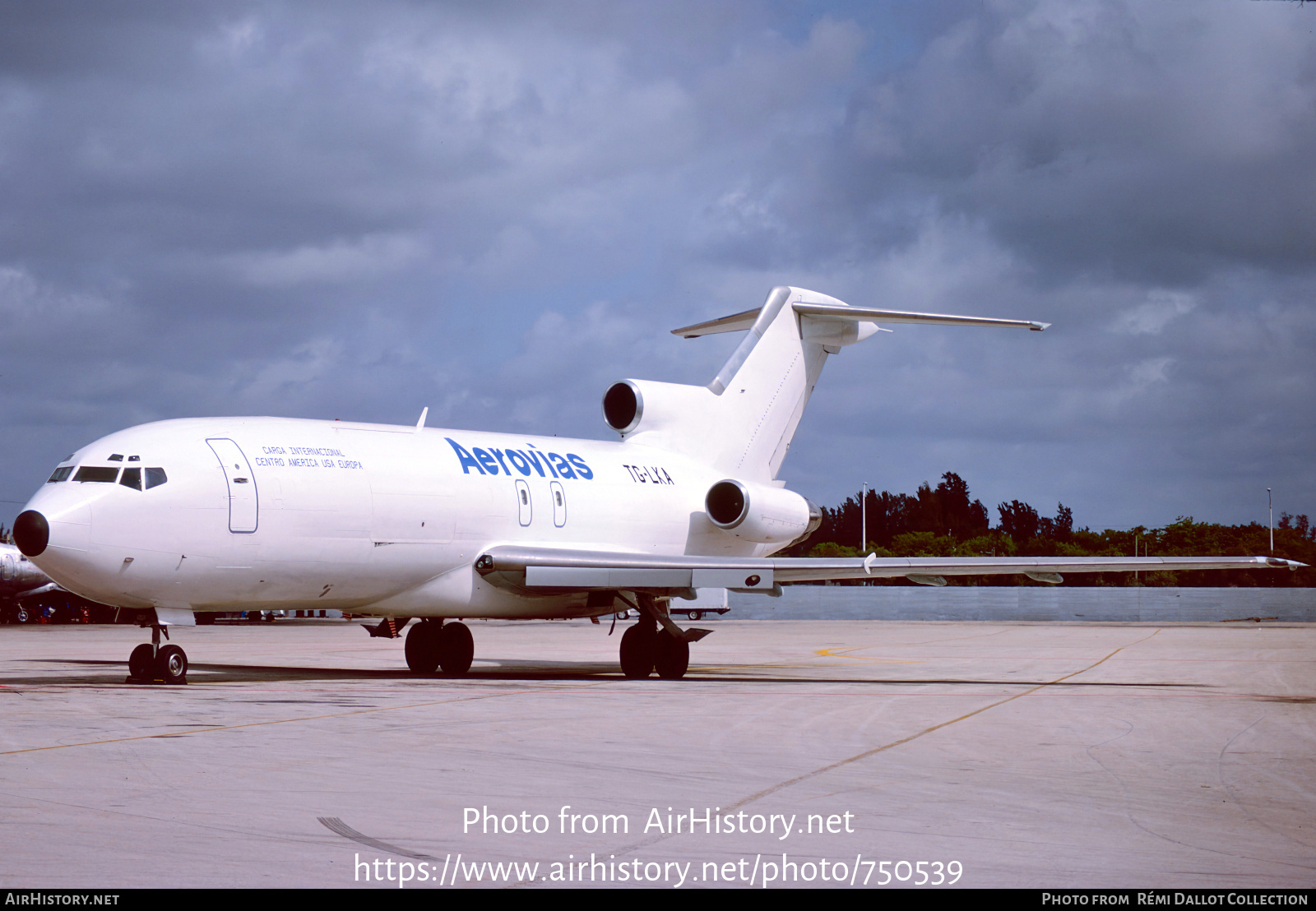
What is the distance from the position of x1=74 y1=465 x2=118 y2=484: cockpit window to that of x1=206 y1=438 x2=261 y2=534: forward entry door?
141 centimetres

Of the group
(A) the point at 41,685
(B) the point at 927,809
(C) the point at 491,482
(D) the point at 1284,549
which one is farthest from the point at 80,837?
(D) the point at 1284,549

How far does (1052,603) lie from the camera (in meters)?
61.2

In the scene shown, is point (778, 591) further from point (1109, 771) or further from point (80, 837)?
point (80, 837)

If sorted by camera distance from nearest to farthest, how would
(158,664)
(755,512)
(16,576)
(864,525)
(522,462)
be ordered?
(158,664)
(522,462)
(755,512)
(16,576)
(864,525)

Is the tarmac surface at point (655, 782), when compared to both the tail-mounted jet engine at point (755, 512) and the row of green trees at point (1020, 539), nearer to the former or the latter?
the tail-mounted jet engine at point (755, 512)

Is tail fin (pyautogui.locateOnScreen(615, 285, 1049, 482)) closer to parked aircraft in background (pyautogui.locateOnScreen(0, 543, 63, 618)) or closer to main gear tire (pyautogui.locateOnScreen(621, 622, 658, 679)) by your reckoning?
main gear tire (pyautogui.locateOnScreen(621, 622, 658, 679))

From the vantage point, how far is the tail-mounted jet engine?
25.3 meters

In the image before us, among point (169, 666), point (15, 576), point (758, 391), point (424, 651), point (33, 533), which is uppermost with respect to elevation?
point (758, 391)

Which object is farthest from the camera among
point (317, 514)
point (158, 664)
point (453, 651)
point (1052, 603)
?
point (1052, 603)

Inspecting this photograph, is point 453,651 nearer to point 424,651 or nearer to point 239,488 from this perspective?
point 424,651

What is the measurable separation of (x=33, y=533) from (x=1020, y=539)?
335ft

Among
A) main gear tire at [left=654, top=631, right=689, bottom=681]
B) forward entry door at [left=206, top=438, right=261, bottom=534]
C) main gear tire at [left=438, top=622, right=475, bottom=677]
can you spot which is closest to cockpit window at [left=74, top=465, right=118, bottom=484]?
forward entry door at [left=206, top=438, right=261, bottom=534]

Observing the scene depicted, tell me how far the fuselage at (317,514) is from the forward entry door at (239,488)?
20 millimetres

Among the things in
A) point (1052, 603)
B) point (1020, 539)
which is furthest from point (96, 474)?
point (1020, 539)
